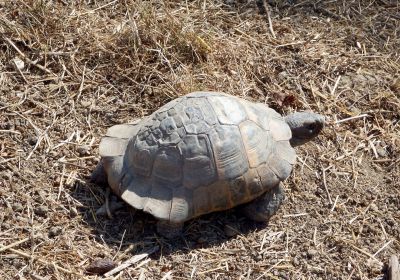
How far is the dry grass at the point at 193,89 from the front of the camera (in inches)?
145

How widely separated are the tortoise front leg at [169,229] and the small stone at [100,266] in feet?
1.18

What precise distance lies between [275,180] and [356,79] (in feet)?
5.57

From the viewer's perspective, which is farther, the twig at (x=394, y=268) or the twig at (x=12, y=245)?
the twig at (x=394, y=268)

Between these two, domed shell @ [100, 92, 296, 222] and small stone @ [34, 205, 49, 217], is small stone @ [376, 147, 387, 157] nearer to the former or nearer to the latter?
domed shell @ [100, 92, 296, 222]

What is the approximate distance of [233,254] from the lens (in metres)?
3.73

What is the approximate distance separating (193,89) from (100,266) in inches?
62.0

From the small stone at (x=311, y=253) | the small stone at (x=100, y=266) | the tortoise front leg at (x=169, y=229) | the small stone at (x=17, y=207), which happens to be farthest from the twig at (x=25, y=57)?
the small stone at (x=311, y=253)

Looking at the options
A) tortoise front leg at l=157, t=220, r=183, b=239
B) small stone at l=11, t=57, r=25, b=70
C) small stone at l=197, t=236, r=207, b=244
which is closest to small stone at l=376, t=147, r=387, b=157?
small stone at l=197, t=236, r=207, b=244

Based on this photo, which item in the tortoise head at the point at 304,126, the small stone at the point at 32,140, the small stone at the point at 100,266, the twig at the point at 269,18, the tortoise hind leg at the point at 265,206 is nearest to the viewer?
the small stone at the point at 100,266

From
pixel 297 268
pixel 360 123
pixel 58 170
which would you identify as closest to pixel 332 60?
pixel 360 123

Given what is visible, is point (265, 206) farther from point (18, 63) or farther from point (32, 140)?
point (18, 63)

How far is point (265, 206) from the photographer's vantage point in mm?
3871

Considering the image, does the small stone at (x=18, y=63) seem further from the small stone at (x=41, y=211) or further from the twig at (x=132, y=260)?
the twig at (x=132, y=260)

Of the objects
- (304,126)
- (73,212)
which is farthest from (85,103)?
(304,126)
